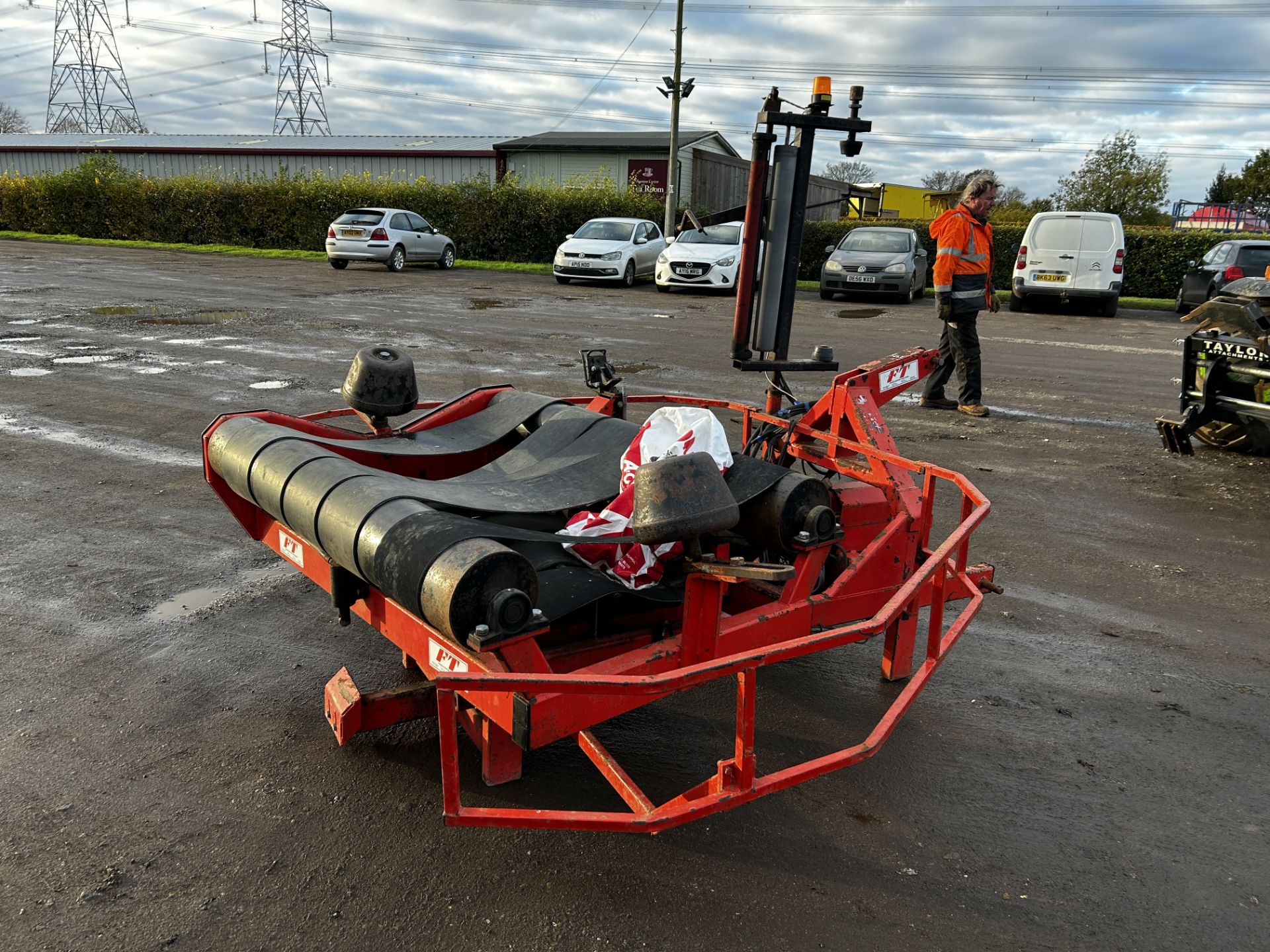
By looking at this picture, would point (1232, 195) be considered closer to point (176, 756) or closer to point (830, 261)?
point (830, 261)

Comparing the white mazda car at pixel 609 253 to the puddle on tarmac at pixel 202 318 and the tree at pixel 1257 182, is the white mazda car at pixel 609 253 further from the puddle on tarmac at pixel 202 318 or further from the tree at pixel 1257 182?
the tree at pixel 1257 182

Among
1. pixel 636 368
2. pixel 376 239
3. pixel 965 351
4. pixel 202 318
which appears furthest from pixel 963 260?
pixel 376 239

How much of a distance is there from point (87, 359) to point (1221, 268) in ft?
61.6

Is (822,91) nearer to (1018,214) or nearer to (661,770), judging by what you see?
(661,770)

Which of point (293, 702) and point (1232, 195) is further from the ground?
point (1232, 195)

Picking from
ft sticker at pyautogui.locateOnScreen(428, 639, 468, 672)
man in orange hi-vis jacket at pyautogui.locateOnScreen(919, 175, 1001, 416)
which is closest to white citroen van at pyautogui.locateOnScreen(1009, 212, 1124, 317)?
man in orange hi-vis jacket at pyautogui.locateOnScreen(919, 175, 1001, 416)

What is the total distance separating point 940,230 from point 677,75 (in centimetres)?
2192

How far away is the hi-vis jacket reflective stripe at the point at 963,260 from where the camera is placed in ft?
29.0

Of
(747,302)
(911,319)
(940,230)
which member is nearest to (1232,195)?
(911,319)

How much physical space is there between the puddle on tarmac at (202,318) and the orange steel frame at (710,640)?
10.4m

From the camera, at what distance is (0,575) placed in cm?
488

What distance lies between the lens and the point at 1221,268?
18719 mm

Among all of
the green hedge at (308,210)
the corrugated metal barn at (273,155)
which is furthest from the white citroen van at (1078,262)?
the corrugated metal barn at (273,155)

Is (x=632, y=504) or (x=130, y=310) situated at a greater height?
(x=632, y=504)
